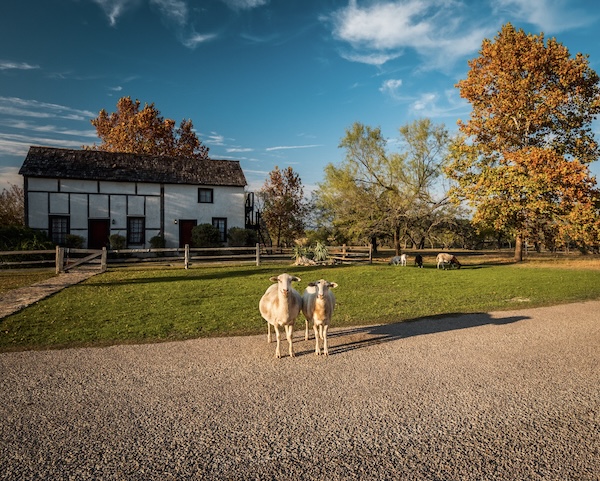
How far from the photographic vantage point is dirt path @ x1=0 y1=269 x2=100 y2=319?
12.0 m

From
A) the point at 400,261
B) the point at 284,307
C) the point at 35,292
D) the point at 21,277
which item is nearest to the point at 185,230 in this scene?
the point at 21,277

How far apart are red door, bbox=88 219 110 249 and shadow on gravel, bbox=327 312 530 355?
27583 millimetres

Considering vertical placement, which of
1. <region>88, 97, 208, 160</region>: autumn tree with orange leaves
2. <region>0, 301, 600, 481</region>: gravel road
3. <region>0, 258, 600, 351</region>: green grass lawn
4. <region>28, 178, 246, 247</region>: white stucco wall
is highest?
<region>88, 97, 208, 160</region>: autumn tree with orange leaves

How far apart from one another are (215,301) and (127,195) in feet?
73.2

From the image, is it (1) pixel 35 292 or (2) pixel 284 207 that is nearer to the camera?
(1) pixel 35 292

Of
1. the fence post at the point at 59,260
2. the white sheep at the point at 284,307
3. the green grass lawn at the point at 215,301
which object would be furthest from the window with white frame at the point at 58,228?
the white sheep at the point at 284,307

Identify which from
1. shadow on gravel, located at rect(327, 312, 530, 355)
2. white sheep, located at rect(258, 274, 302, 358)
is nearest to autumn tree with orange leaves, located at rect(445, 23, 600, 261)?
shadow on gravel, located at rect(327, 312, 530, 355)

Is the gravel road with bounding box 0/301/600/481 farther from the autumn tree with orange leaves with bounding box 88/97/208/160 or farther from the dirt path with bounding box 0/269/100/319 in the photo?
the autumn tree with orange leaves with bounding box 88/97/208/160

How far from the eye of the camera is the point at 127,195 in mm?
31875

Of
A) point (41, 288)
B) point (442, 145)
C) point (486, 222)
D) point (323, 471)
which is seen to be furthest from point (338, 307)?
point (442, 145)

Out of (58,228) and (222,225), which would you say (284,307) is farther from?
(58,228)

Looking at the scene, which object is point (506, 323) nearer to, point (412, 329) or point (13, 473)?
point (412, 329)

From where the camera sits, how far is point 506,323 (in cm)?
1026

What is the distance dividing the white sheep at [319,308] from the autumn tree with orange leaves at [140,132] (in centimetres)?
4183
